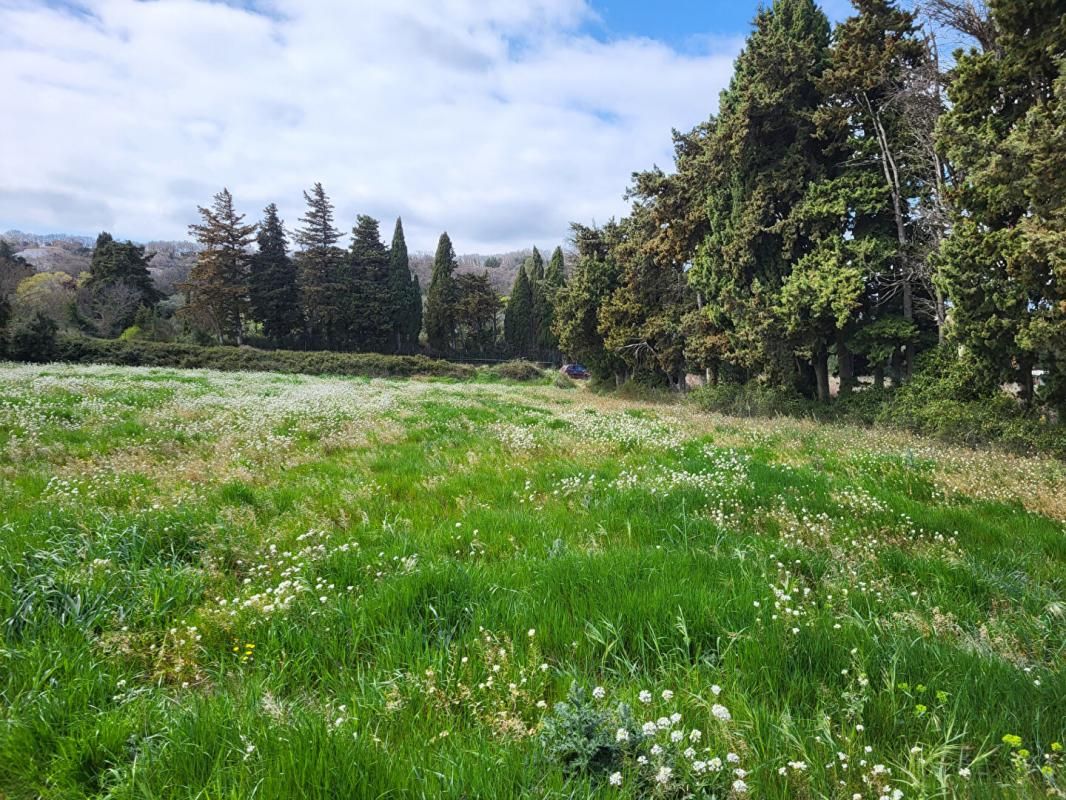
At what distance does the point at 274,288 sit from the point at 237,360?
73.7 feet

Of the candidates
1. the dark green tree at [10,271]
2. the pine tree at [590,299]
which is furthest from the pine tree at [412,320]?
the dark green tree at [10,271]

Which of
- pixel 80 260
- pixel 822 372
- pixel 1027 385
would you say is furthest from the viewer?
pixel 80 260

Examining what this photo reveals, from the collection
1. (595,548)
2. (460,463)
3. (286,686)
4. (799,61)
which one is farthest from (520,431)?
(799,61)

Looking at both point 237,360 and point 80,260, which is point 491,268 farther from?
point 237,360

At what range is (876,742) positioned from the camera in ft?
7.42

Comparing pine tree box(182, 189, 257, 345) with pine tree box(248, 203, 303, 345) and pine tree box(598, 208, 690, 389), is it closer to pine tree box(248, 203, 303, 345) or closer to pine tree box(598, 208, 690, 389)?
pine tree box(248, 203, 303, 345)

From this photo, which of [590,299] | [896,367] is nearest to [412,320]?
[590,299]

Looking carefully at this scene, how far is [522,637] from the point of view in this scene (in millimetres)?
3125

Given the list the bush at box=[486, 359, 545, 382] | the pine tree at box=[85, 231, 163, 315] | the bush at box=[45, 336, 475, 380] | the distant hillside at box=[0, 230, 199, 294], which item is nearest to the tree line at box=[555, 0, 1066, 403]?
the bush at box=[486, 359, 545, 382]

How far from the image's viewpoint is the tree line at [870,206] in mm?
11398

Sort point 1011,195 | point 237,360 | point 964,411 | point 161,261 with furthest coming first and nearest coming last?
point 161,261
point 237,360
point 964,411
point 1011,195

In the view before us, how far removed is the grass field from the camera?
2.01m

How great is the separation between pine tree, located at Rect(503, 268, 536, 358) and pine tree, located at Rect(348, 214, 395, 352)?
18.5 metres

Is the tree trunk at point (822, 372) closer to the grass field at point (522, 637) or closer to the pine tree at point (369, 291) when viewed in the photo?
the grass field at point (522, 637)
